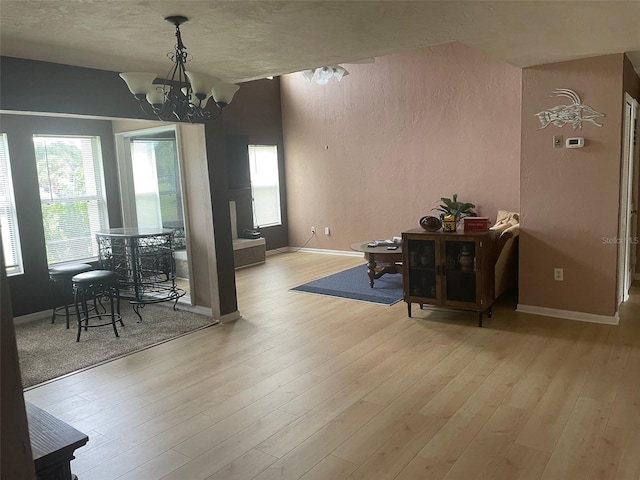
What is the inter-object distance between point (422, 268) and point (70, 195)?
411 centimetres

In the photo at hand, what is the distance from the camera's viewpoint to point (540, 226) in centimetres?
434

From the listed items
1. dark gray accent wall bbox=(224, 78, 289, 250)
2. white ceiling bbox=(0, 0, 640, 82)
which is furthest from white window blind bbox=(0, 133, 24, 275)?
dark gray accent wall bbox=(224, 78, 289, 250)

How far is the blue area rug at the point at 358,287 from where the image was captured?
5.27m

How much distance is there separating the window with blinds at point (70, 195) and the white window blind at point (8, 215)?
32cm

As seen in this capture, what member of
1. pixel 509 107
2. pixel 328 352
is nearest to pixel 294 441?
pixel 328 352

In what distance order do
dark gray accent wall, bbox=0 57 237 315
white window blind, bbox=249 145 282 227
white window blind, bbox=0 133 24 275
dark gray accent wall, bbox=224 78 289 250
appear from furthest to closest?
white window blind, bbox=249 145 282 227 → dark gray accent wall, bbox=224 78 289 250 → white window blind, bbox=0 133 24 275 → dark gray accent wall, bbox=0 57 237 315

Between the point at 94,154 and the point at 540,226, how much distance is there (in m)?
5.04

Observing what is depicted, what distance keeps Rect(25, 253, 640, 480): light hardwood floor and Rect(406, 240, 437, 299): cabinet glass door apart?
289 mm

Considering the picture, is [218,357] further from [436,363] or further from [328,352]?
[436,363]

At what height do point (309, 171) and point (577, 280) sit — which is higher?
point (309, 171)

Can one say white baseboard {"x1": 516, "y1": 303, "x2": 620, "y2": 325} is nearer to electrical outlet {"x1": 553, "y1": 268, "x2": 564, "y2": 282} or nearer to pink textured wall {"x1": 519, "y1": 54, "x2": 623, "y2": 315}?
pink textured wall {"x1": 519, "y1": 54, "x2": 623, "y2": 315}

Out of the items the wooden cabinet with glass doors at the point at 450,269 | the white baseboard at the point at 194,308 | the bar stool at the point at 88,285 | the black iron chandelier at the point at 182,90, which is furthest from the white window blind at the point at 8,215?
the wooden cabinet with glass doors at the point at 450,269

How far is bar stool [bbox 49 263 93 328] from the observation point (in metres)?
4.75

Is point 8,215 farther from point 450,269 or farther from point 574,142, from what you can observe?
point 574,142
